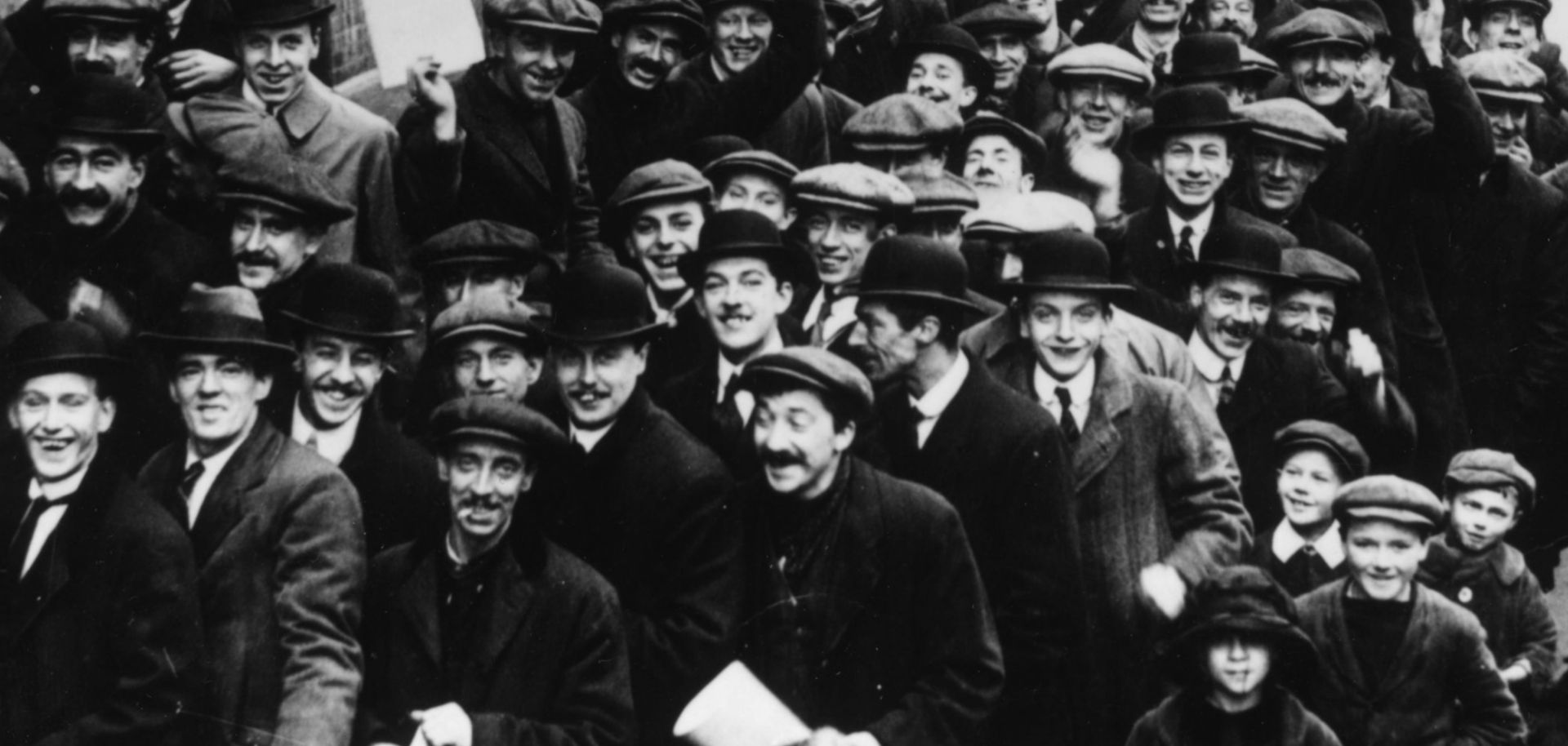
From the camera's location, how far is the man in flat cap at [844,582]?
7164mm

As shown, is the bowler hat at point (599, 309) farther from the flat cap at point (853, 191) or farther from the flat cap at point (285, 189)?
the flat cap at point (853, 191)

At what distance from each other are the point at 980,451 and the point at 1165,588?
0.81m

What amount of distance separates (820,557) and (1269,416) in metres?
2.51

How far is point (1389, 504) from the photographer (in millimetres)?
8383

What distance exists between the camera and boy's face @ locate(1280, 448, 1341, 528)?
8852 millimetres

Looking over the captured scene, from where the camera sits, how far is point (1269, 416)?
29.9 feet

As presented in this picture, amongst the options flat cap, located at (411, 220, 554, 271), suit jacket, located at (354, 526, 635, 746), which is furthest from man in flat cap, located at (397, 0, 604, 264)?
suit jacket, located at (354, 526, 635, 746)

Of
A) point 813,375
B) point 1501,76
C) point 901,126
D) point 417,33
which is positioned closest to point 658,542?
point 813,375

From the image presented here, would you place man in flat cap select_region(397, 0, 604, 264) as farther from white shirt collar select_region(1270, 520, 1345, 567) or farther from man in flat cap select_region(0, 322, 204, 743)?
white shirt collar select_region(1270, 520, 1345, 567)

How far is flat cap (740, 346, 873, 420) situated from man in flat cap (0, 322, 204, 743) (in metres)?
1.63

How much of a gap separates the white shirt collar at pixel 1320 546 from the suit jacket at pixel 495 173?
2.56 metres

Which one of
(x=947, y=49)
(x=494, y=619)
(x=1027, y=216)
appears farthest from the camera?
(x=947, y=49)

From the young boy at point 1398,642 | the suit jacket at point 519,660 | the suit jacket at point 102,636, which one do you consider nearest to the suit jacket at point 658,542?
the suit jacket at point 519,660

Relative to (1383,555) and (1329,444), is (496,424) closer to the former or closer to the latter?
(1383,555)
